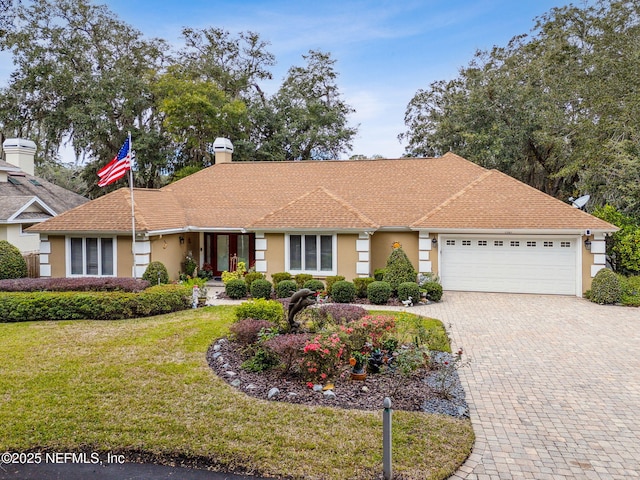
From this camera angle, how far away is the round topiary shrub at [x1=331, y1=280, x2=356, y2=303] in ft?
49.2

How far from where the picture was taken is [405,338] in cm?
955

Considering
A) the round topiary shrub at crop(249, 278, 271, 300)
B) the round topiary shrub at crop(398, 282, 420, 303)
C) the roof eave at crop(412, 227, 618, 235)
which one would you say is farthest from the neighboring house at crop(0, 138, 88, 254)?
the roof eave at crop(412, 227, 618, 235)

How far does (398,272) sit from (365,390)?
8.80m

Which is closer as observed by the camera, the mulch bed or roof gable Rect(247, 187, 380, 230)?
the mulch bed

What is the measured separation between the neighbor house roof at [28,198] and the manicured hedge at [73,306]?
330 inches

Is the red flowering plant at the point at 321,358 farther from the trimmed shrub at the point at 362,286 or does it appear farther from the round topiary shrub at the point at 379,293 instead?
the trimmed shrub at the point at 362,286

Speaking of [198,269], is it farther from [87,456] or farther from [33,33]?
[33,33]

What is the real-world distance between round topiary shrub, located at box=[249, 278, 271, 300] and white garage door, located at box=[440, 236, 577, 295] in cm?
673

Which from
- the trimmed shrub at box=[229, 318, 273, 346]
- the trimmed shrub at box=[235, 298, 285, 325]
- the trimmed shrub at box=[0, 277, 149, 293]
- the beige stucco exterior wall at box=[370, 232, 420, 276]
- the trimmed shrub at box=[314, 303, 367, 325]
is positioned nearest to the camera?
the trimmed shrub at box=[229, 318, 273, 346]

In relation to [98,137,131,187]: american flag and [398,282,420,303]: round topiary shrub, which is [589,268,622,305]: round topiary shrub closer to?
[398,282,420,303]: round topiary shrub

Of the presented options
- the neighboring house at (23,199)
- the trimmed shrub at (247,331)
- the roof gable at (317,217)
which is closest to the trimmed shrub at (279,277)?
the roof gable at (317,217)

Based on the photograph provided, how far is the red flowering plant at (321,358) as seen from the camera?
24.0ft

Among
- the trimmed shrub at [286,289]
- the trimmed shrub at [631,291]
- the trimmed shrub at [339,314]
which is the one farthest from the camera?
the trimmed shrub at [286,289]

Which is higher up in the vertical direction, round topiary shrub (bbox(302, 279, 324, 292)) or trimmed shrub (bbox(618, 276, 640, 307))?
round topiary shrub (bbox(302, 279, 324, 292))
